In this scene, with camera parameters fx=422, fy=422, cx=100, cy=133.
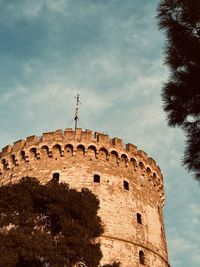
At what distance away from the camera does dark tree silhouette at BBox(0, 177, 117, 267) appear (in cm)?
1338

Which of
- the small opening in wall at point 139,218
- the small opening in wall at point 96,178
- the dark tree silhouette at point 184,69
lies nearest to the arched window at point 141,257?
the small opening in wall at point 139,218

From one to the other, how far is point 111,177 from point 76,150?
2361 mm

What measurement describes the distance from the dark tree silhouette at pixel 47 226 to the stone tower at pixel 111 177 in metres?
4.78

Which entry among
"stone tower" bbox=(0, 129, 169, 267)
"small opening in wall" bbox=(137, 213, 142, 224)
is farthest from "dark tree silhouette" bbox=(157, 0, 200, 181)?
"small opening in wall" bbox=(137, 213, 142, 224)

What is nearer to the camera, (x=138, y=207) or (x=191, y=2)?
(x=191, y=2)

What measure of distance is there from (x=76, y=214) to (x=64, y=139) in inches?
335

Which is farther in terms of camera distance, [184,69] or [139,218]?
[139,218]

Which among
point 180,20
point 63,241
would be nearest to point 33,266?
point 63,241

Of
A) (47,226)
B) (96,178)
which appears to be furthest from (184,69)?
(96,178)

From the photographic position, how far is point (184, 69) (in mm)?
8523

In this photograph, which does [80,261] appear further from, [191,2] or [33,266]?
[191,2]

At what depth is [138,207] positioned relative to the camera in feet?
70.8

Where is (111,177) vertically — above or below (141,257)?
above

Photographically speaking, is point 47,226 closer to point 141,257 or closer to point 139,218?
point 141,257
